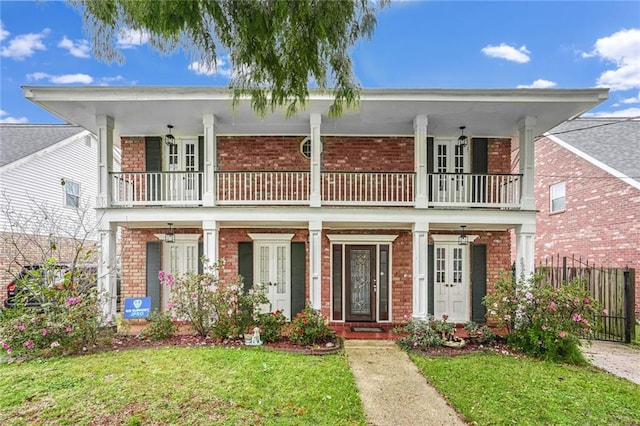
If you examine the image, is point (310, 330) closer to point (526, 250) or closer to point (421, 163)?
point (421, 163)

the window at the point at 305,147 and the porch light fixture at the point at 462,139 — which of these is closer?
the porch light fixture at the point at 462,139

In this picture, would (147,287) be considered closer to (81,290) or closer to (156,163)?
(81,290)

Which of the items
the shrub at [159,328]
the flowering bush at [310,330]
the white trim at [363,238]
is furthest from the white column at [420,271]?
the shrub at [159,328]

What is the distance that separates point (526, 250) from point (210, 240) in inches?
281

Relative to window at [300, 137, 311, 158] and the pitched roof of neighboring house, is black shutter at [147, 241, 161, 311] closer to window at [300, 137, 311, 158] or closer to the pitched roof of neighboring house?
window at [300, 137, 311, 158]

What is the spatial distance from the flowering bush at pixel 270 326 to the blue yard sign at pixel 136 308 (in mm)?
2629

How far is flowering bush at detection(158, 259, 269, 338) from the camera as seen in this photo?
22.8 ft

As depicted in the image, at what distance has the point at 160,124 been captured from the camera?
8445 millimetres

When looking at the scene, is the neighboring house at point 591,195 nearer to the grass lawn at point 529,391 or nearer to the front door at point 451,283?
the front door at point 451,283

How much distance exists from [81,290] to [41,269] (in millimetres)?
781

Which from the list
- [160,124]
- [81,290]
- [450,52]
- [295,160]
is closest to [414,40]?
[450,52]

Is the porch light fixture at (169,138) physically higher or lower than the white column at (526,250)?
higher

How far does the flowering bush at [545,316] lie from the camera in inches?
245

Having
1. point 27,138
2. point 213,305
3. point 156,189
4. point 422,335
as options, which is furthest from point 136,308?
point 27,138
